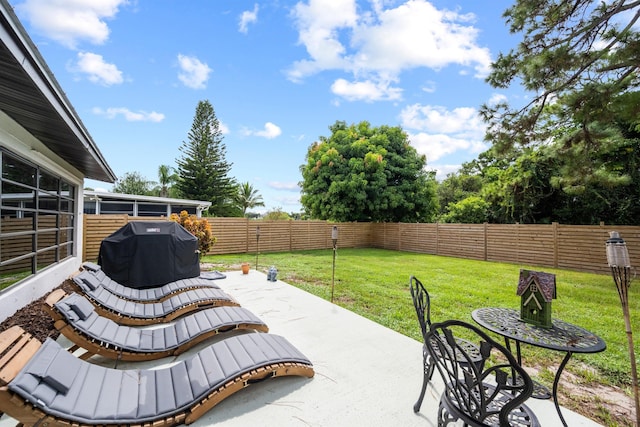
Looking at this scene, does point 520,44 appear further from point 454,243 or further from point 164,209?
point 164,209

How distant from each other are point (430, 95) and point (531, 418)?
470 inches

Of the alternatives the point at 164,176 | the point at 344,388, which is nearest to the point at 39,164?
the point at 344,388

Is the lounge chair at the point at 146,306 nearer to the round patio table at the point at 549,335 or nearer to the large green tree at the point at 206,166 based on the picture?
the round patio table at the point at 549,335

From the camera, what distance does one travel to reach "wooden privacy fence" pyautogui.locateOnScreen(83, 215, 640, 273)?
1004 cm

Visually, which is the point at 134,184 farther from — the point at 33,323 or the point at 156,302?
the point at 33,323

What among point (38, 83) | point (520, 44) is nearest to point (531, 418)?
point (38, 83)

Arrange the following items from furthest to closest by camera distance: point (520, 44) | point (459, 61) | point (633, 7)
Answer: point (459, 61), point (520, 44), point (633, 7)

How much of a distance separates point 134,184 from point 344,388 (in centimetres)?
3997

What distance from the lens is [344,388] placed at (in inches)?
107

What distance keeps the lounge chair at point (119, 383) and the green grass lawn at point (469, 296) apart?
254 centimetres

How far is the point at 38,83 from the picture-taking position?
2127mm

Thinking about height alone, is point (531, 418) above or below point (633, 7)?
below

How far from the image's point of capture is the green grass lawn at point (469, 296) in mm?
3691

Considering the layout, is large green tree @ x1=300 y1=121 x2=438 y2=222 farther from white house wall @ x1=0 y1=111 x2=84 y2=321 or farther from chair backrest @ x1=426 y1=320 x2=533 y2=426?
chair backrest @ x1=426 y1=320 x2=533 y2=426
